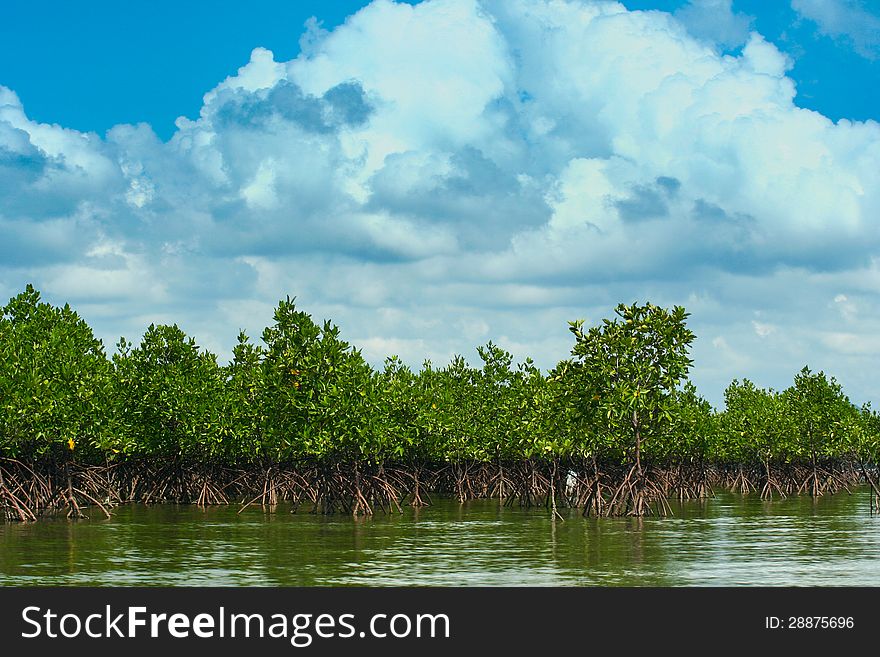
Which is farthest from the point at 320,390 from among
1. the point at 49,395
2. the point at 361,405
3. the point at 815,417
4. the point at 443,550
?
the point at 815,417

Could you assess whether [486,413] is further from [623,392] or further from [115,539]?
[115,539]

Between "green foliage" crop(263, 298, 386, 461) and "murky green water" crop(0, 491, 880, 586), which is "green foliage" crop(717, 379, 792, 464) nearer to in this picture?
"murky green water" crop(0, 491, 880, 586)

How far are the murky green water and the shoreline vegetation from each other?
3001mm

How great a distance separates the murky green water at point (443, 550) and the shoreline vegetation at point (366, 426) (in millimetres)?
3001

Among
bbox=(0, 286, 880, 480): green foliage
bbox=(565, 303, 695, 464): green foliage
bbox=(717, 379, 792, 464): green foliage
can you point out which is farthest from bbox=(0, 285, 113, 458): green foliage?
bbox=(717, 379, 792, 464): green foliage

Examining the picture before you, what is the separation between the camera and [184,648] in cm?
1714

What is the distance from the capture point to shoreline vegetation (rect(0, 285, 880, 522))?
139ft

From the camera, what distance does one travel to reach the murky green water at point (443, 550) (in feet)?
85.5

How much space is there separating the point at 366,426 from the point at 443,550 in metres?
13.0

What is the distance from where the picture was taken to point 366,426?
146 ft

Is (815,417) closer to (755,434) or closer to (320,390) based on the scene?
(755,434)

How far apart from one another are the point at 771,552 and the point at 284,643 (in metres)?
18.3

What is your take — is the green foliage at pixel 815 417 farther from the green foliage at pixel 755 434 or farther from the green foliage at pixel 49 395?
the green foliage at pixel 49 395

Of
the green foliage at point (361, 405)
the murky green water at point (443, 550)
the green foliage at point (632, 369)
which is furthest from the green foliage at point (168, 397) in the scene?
the green foliage at point (632, 369)
